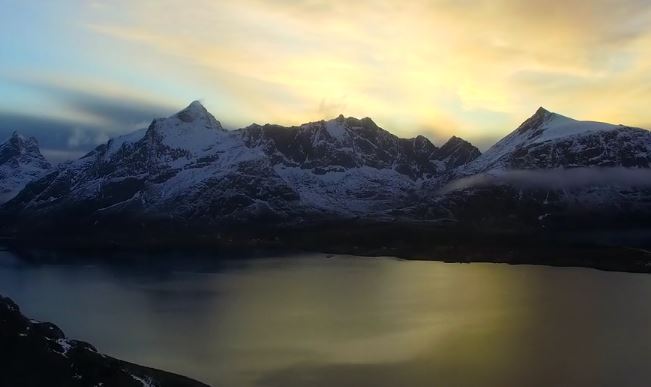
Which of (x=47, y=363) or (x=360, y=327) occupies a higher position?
(x=47, y=363)

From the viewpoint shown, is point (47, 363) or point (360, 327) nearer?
point (47, 363)

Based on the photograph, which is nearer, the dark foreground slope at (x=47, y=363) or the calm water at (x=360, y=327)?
the dark foreground slope at (x=47, y=363)

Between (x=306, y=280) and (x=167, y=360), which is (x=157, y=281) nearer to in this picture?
(x=306, y=280)

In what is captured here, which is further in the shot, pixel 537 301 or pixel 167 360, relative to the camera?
pixel 537 301

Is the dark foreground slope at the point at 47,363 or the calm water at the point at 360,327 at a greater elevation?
the dark foreground slope at the point at 47,363

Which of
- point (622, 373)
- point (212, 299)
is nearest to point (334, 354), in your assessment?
point (622, 373)
